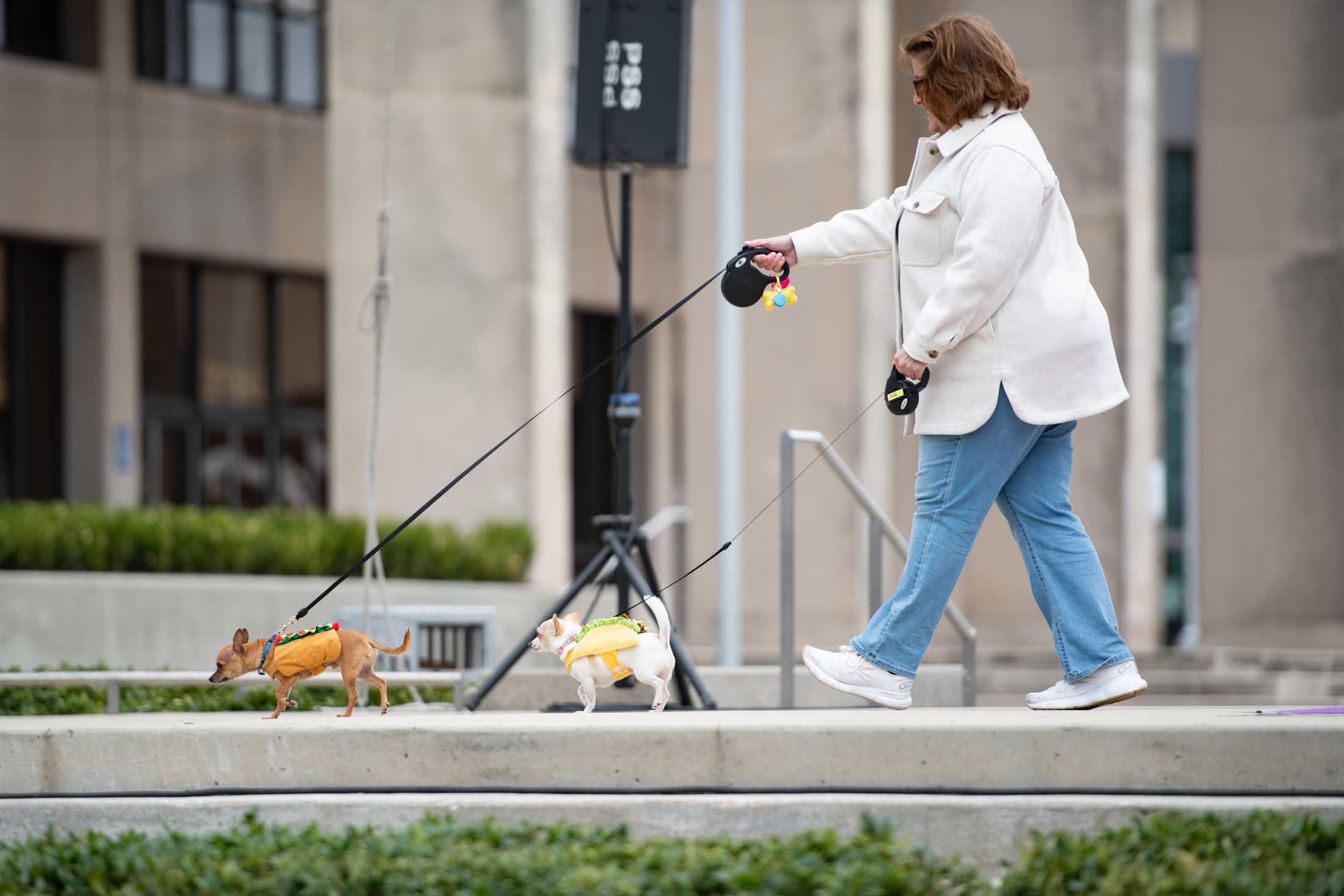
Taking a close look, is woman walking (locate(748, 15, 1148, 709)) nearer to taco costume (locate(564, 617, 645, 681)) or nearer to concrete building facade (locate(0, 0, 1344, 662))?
taco costume (locate(564, 617, 645, 681))

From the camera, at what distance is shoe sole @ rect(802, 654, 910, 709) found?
4.81 m

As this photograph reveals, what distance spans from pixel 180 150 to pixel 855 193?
31.5ft

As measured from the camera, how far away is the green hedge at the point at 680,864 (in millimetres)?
3500

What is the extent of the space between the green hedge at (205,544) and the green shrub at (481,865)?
8782 mm

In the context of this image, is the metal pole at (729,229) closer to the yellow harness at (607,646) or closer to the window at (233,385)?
the yellow harness at (607,646)

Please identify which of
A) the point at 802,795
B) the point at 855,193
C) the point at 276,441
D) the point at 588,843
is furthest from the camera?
the point at 276,441

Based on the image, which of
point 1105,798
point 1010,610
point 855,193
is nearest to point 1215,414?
point 1010,610

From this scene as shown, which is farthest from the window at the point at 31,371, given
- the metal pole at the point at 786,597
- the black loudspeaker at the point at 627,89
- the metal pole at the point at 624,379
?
the metal pole at the point at 786,597

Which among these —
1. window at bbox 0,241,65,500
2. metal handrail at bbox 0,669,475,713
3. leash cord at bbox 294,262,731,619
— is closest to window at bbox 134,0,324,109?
window at bbox 0,241,65,500

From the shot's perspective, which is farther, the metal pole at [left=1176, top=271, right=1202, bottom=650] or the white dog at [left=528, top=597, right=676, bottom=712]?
the metal pole at [left=1176, top=271, right=1202, bottom=650]

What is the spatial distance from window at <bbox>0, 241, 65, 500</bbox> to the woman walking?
16353mm

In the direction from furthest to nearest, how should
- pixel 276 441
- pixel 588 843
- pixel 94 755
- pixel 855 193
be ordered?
pixel 276 441 < pixel 855 193 < pixel 94 755 < pixel 588 843

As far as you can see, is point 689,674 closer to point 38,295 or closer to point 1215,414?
point 1215,414

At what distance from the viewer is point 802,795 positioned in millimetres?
4199
